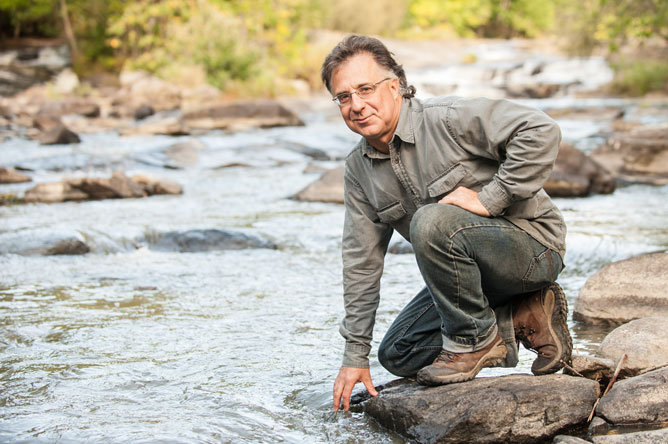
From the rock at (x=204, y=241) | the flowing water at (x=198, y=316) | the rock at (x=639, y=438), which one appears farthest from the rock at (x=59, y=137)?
the rock at (x=639, y=438)

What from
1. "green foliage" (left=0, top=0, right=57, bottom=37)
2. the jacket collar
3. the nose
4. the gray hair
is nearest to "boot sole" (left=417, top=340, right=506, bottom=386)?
the jacket collar

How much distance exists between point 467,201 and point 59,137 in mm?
11925

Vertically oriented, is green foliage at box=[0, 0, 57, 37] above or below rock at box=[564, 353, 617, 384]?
below

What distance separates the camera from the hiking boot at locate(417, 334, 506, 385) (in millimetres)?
2863

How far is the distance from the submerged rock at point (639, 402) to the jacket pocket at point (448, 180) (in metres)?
0.94

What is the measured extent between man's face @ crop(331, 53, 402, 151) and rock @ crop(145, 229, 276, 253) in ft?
11.8

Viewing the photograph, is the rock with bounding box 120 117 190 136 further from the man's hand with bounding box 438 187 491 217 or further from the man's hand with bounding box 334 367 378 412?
the man's hand with bounding box 438 187 491 217

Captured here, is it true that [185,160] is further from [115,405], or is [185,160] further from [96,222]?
[115,405]

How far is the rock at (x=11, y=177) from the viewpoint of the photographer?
10117mm

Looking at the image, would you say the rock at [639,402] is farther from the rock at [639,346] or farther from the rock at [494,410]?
the rock at [639,346]

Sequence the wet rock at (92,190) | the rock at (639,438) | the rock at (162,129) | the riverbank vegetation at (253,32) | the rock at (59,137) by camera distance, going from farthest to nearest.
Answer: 1. the riverbank vegetation at (253,32)
2. the rock at (162,129)
3. the rock at (59,137)
4. the wet rock at (92,190)
5. the rock at (639,438)

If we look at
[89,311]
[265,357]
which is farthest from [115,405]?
[89,311]

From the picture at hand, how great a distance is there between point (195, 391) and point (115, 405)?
337 millimetres

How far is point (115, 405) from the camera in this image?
3.12m
